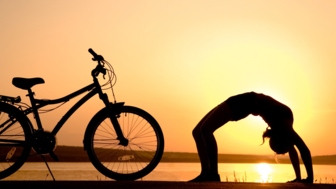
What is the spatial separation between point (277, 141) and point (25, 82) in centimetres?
391

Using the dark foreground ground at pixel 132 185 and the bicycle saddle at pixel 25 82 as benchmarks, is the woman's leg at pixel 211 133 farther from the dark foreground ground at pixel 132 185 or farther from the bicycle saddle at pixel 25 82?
the bicycle saddle at pixel 25 82

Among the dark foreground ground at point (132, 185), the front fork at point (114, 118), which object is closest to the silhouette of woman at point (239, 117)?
the dark foreground ground at point (132, 185)

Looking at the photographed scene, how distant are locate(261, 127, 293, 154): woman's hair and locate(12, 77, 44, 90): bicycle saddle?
3.55 m

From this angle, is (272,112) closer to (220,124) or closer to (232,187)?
(220,124)

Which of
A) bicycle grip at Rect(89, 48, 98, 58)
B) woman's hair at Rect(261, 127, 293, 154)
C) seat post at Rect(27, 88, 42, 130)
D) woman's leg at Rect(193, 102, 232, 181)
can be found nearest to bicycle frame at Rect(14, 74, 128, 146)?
seat post at Rect(27, 88, 42, 130)

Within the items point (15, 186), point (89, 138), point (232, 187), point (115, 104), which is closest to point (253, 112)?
point (232, 187)

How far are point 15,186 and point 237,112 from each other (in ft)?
10.1

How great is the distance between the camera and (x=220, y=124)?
4.97 m

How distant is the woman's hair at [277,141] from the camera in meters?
5.14

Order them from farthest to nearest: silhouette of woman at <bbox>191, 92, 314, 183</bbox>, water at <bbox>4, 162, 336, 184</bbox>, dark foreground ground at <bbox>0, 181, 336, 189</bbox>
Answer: water at <bbox>4, 162, 336, 184</bbox>, silhouette of woman at <bbox>191, 92, 314, 183</bbox>, dark foreground ground at <bbox>0, 181, 336, 189</bbox>

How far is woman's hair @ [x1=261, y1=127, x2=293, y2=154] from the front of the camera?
5141mm

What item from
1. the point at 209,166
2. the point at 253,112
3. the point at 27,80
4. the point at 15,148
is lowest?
the point at 209,166

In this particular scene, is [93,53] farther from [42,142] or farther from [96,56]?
[42,142]

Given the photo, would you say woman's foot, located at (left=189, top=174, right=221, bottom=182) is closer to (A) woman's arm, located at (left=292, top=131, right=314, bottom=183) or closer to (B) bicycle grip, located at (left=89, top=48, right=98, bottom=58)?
(A) woman's arm, located at (left=292, top=131, right=314, bottom=183)
